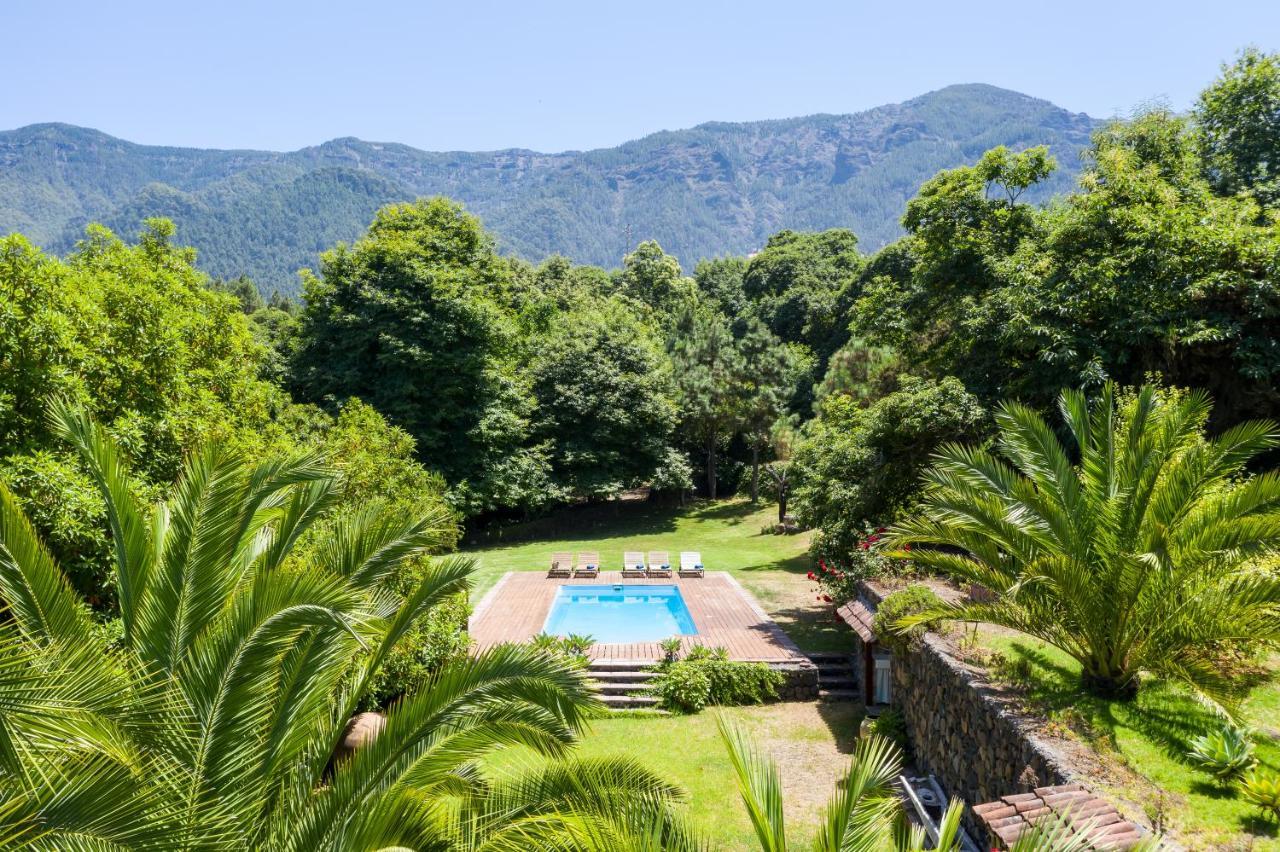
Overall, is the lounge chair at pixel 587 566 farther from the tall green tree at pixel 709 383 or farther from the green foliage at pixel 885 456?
the tall green tree at pixel 709 383

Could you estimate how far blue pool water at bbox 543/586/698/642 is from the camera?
18.8m

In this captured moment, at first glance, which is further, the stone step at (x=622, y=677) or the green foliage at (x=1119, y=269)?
the stone step at (x=622, y=677)

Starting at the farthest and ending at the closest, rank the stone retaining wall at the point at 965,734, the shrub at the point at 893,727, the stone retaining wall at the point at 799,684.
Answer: the stone retaining wall at the point at 799,684
the shrub at the point at 893,727
the stone retaining wall at the point at 965,734

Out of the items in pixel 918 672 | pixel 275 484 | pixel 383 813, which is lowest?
pixel 918 672

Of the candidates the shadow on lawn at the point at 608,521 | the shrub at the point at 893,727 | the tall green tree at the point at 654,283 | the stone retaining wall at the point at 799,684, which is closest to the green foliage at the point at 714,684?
the stone retaining wall at the point at 799,684

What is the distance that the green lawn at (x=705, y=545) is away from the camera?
1831cm

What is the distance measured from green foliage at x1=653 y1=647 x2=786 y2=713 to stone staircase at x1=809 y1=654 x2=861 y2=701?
969 millimetres

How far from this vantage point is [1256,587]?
7.12m

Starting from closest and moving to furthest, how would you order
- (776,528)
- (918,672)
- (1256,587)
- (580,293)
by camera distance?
(1256,587) → (918,672) → (776,528) → (580,293)

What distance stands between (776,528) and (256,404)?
Result: 63.9 feet

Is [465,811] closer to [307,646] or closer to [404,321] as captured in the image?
[307,646]

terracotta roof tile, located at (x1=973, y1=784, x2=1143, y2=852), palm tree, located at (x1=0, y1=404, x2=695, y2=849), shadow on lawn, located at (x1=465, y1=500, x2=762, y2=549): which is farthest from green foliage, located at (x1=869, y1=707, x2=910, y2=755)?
shadow on lawn, located at (x1=465, y1=500, x2=762, y2=549)

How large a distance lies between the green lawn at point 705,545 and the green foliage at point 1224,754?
352 inches

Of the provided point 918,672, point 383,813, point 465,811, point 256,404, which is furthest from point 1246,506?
point 256,404
